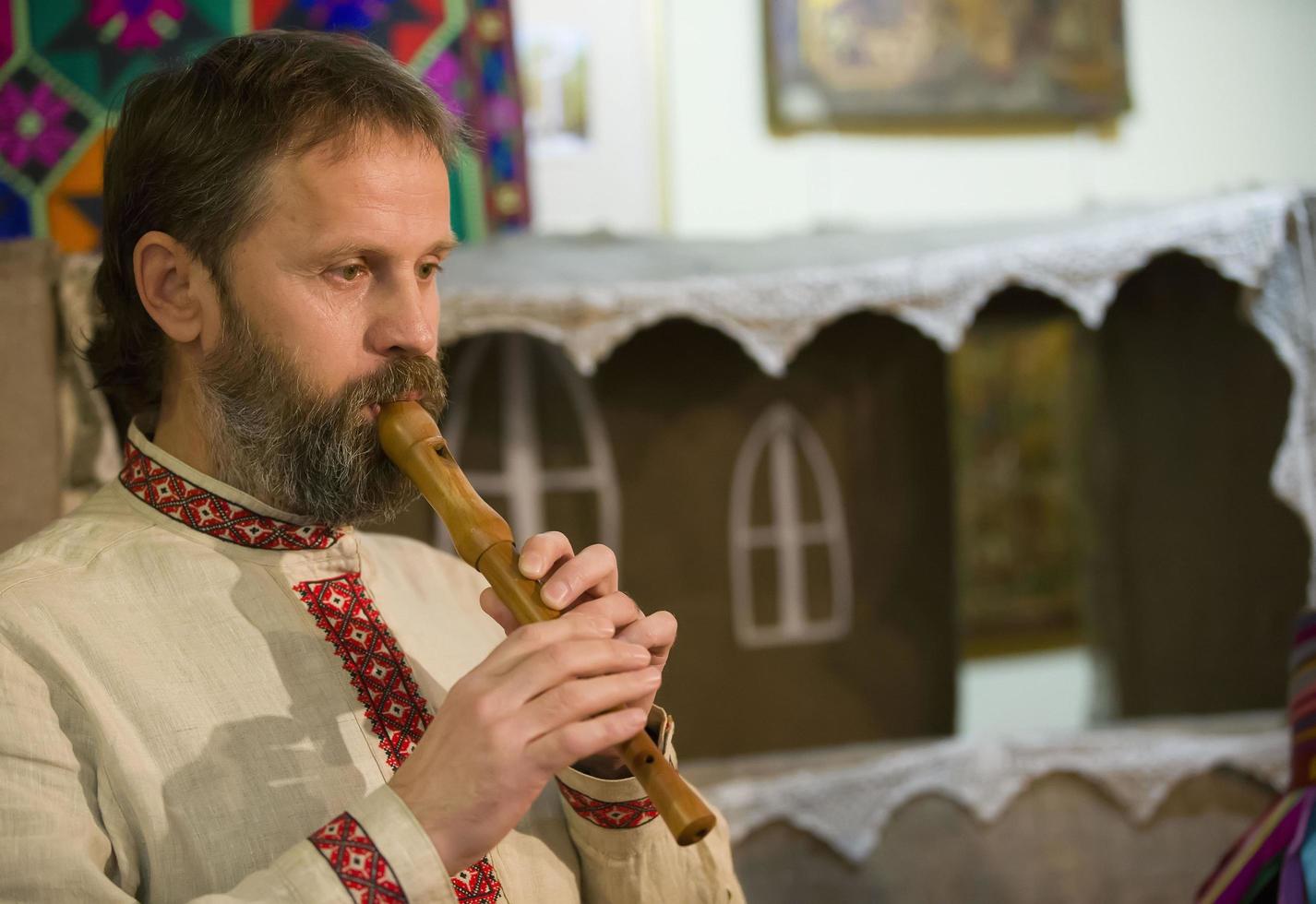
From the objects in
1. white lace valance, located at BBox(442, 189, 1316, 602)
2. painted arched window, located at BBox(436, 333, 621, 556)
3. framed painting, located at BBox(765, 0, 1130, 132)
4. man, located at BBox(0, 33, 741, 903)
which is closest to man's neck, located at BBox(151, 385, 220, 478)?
man, located at BBox(0, 33, 741, 903)

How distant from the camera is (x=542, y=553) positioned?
3.89 ft

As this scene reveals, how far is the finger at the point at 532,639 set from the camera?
108 cm

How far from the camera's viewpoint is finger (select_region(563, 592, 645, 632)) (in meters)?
1.12

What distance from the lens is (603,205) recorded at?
423cm

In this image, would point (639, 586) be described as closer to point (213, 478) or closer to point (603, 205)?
point (603, 205)

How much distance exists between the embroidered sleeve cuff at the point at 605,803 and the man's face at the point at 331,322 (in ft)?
1.32

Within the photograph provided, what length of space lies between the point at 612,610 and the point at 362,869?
0.33 meters

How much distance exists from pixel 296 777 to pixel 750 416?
8.64 ft

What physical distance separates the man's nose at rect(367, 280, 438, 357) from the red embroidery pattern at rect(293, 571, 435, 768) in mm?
312

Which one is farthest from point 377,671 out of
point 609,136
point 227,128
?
point 609,136

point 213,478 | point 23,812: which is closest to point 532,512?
point 213,478

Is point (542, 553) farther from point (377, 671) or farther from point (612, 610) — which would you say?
point (377, 671)

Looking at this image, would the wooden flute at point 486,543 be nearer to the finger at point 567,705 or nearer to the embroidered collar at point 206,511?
the finger at point 567,705

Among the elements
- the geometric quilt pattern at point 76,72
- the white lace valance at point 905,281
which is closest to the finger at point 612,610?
the white lace valance at point 905,281
